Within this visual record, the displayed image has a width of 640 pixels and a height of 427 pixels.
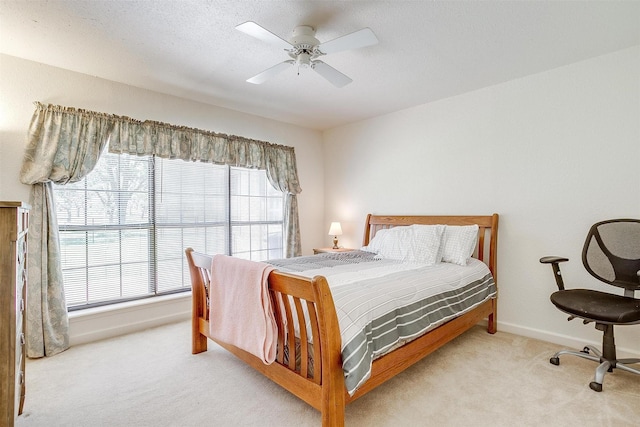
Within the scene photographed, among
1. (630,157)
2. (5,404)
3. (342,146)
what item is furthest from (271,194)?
(630,157)

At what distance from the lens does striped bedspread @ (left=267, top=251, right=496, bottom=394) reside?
1.58m

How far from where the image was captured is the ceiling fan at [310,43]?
188 cm

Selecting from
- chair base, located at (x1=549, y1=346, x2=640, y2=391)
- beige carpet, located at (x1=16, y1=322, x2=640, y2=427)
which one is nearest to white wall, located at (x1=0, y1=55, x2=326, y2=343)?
beige carpet, located at (x1=16, y1=322, x2=640, y2=427)

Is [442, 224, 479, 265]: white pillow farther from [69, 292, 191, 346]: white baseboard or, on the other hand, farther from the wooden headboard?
[69, 292, 191, 346]: white baseboard

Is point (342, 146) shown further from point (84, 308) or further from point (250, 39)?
point (84, 308)

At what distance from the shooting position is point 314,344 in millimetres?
1597

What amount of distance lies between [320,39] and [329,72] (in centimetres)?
27

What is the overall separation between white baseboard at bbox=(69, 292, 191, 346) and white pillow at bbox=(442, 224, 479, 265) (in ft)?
9.37

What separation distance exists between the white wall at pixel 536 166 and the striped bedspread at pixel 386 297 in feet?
1.59

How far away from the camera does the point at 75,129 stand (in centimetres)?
279

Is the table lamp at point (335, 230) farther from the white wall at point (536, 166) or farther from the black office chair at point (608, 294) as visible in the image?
the black office chair at point (608, 294)

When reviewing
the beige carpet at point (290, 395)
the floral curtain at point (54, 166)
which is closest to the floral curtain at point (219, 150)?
the floral curtain at point (54, 166)

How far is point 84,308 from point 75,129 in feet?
5.59

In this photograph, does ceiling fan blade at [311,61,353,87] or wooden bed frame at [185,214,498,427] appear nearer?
wooden bed frame at [185,214,498,427]
